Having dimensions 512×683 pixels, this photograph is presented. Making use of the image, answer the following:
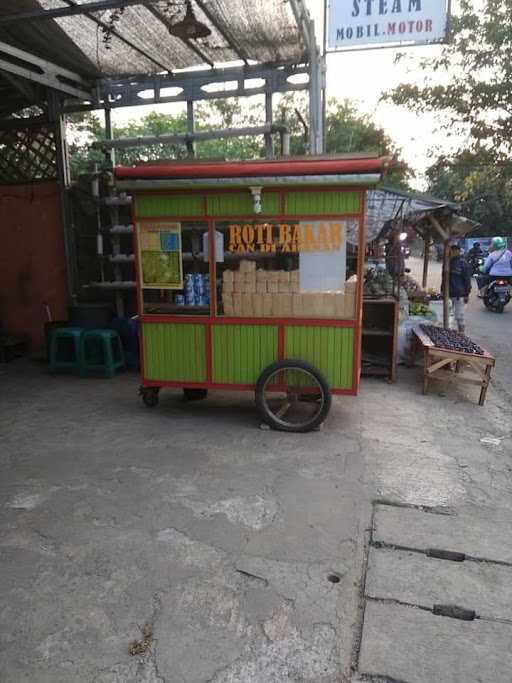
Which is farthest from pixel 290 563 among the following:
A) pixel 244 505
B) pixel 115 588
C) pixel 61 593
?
pixel 61 593

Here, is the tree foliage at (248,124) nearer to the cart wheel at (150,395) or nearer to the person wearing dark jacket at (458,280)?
the person wearing dark jacket at (458,280)

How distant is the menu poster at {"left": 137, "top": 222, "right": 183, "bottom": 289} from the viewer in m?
4.82

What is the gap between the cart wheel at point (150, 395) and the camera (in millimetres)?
5341

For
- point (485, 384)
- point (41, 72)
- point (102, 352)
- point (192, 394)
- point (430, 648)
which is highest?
point (41, 72)

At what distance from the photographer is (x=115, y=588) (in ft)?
8.46

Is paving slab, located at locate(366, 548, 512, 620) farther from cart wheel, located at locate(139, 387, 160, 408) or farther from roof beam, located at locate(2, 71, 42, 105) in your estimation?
roof beam, located at locate(2, 71, 42, 105)

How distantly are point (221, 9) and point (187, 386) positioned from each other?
13.2ft

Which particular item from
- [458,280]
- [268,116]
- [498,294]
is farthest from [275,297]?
[498,294]

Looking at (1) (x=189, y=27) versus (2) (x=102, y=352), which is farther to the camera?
(2) (x=102, y=352)

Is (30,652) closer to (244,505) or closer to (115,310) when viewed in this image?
(244,505)

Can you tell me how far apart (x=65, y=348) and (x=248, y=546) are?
5.09 metres

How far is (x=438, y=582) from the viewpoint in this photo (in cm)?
265

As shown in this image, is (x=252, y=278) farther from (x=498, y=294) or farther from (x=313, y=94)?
(x=498, y=294)

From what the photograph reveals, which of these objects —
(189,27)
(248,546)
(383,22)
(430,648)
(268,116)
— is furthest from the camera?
(268,116)
